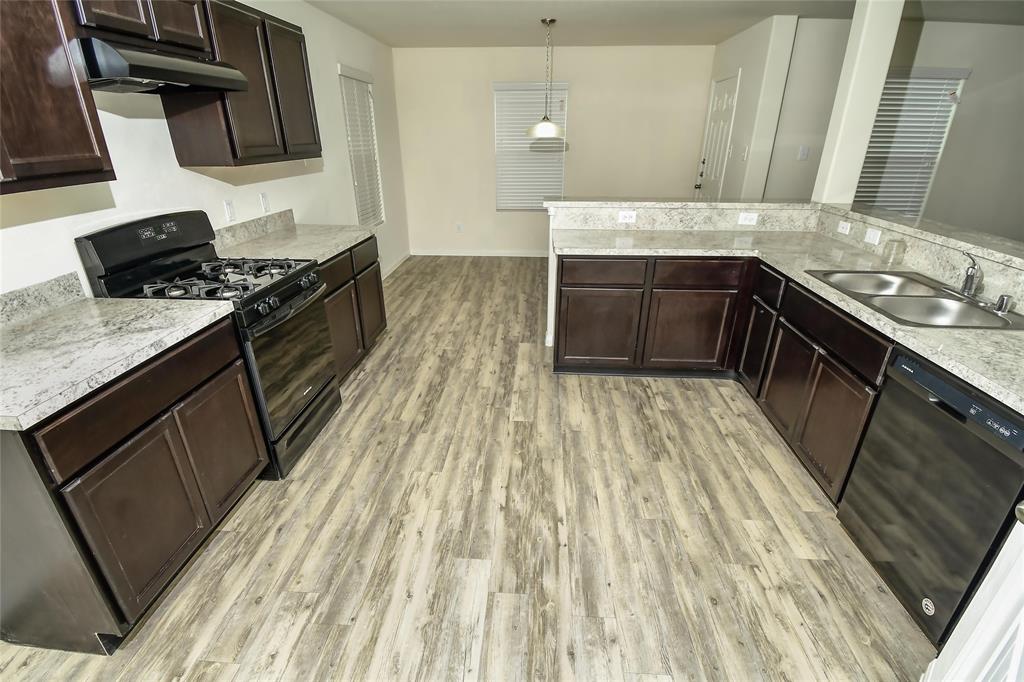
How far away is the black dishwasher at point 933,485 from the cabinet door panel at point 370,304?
291cm

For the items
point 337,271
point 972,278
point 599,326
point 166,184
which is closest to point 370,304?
point 337,271

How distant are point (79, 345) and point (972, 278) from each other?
3.38 metres

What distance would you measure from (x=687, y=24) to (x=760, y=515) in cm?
432

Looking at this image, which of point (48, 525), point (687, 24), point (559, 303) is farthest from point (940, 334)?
point (687, 24)

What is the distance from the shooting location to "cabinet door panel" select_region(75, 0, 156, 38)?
1553 millimetres

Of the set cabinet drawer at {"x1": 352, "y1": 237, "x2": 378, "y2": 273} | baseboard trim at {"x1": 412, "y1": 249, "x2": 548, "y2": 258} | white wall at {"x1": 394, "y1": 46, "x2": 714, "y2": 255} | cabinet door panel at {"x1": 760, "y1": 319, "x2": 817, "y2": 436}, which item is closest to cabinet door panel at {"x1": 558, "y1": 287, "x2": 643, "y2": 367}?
cabinet door panel at {"x1": 760, "y1": 319, "x2": 817, "y2": 436}

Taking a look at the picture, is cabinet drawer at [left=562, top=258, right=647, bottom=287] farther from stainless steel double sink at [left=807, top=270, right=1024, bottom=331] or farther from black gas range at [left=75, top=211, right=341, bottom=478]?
black gas range at [left=75, top=211, right=341, bottom=478]

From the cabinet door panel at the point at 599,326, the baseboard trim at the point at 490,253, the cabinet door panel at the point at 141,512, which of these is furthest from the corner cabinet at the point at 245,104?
the baseboard trim at the point at 490,253

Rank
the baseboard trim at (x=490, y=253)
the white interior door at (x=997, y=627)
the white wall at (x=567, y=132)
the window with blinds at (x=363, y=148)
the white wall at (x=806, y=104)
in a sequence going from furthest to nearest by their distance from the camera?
the baseboard trim at (x=490, y=253) < the white wall at (x=567, y=132) < the window with blinds at (x=363, y=148) < the white wall at (x=806, y=104) < the white interior door at (x=997, y=627)

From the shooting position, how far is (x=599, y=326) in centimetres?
312

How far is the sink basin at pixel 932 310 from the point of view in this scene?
1.93m

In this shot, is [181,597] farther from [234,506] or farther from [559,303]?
[559,303]

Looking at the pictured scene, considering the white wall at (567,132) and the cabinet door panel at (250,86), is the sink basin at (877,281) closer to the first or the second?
the cabinet door panel at (250,86)

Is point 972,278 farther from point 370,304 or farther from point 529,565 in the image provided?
point 370,304
